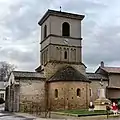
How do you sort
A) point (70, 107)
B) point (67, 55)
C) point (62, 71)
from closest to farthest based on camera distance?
1. point (70, 107)
2. point (62, 71)
3. point (67, 55)

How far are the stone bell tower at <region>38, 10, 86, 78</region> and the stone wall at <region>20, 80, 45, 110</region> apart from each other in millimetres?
2470

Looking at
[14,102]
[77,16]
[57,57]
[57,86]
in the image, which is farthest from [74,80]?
[77,16]

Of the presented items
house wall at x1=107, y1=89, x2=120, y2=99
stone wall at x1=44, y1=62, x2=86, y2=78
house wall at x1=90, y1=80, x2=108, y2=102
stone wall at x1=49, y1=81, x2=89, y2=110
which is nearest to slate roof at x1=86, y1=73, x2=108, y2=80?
house wall at x1=90, y1=80, x2=108, y2=102

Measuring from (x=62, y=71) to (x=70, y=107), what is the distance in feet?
19.8

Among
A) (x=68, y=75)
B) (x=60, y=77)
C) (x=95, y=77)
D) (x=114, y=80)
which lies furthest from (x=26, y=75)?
(x=114, y=80)

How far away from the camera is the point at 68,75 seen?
40875 millimetres

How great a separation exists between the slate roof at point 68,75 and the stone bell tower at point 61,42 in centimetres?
155

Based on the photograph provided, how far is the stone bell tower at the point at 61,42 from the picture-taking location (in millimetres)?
44562

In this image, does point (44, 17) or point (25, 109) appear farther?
point (44, 17)

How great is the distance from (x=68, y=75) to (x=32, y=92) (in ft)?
19.9

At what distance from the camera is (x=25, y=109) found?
4062cm

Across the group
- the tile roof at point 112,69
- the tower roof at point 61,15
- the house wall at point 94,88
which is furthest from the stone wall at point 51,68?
the tower roof at point 61,15

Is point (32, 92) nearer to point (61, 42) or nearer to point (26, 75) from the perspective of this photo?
point (26, 75)

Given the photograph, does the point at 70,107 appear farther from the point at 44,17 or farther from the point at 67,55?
the point at 44,17
